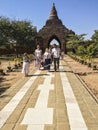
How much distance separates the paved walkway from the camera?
7.09 meters

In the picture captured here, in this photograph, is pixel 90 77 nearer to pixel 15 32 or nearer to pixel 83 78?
pixel 83 78

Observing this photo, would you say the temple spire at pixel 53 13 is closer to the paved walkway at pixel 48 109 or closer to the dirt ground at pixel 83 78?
the dirt ground at pixel 83 78

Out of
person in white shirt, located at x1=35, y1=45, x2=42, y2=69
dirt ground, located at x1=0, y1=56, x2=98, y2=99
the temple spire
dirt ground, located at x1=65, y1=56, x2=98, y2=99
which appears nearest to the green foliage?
the temple spire

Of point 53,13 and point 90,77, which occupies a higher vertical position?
point 53,13

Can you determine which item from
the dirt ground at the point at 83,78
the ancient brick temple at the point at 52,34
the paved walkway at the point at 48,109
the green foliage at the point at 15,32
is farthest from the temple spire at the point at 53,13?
the paved walkway at the point at 48,109

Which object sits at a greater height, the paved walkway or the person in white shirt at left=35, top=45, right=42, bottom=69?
the person in white shirt at left=35, top=45, right=42, bottom=69

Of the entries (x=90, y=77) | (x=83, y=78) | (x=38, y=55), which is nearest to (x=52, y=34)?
(x=38, y=55)

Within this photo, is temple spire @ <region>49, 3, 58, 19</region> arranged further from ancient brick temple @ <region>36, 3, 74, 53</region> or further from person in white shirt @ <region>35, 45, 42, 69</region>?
person in white shirt @ <region>35, 45, 42, 69</region>

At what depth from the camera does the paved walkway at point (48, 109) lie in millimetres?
7090

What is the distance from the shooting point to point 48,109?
877cm

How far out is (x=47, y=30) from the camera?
3088 inches

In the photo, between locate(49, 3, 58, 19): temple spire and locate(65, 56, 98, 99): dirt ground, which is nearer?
locate(65, 56, 98, 99): dirt ground

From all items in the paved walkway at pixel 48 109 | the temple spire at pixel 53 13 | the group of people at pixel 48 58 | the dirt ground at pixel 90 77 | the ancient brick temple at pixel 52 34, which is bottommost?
the dirt ground at pixel 90 77

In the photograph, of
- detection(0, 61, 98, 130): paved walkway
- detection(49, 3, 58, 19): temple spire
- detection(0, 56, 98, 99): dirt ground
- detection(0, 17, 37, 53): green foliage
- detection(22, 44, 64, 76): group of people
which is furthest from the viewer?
detection(49, 3, 58, 19): temple spire
